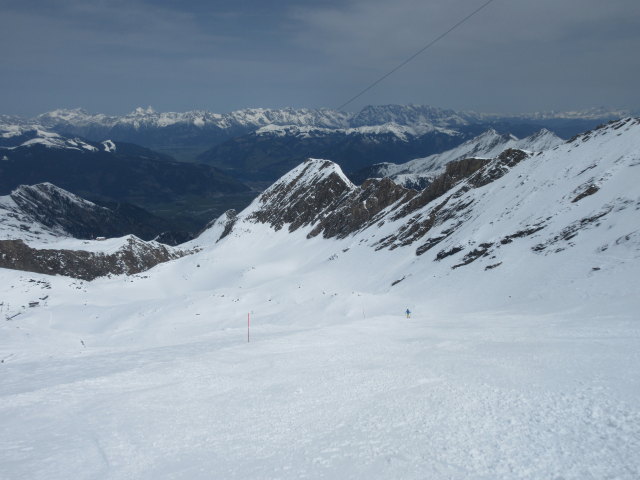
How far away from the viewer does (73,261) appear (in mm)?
96062

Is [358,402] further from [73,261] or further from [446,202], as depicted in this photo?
[73,261]

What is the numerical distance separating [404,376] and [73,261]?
104997 millimetres

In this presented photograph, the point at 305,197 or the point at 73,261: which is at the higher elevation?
the point at 305,197

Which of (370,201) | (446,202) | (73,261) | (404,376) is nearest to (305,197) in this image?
(370,201)

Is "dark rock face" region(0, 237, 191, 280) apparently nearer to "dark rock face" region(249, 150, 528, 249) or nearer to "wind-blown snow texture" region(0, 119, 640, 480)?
"dark rock face" region(249, 150, 528, 249)

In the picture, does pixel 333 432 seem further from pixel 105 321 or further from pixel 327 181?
pixel 327 181

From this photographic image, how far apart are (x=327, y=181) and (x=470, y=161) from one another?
38.0m

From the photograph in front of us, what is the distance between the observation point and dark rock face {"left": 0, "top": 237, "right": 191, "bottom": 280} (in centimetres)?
9156

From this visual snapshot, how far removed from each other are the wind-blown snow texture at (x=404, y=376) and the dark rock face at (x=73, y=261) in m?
64.6

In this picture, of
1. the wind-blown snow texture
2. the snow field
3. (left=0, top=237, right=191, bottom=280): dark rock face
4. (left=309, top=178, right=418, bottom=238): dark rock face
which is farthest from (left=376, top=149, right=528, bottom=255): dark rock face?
(left=0, top=237, right=191, bottom=280): dark rock face

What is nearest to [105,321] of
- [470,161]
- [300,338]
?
[300,338]

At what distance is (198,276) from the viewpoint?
73.0 m

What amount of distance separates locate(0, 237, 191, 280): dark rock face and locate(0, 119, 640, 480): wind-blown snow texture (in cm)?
6455

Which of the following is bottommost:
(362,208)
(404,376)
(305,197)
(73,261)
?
(404,376)
